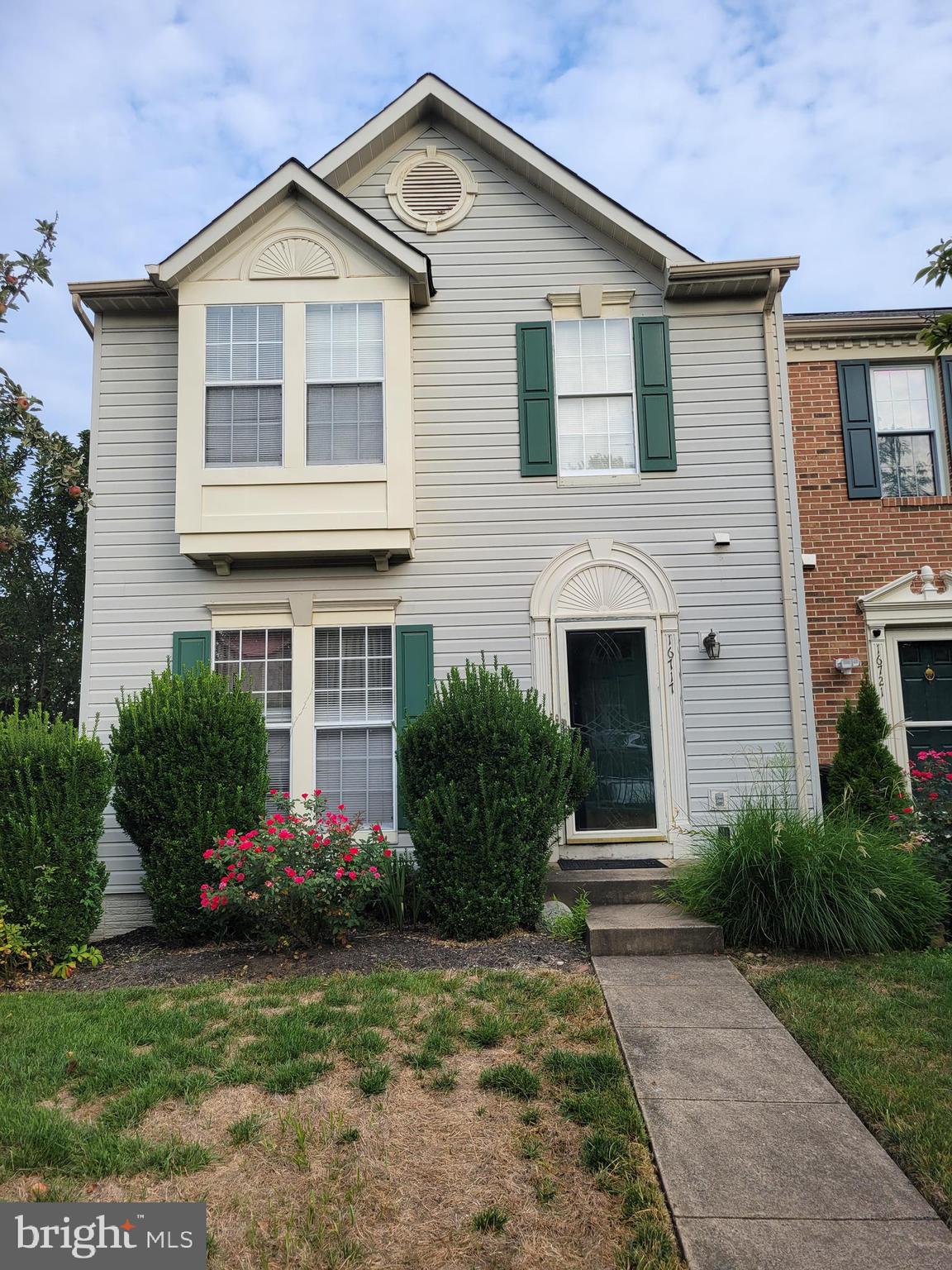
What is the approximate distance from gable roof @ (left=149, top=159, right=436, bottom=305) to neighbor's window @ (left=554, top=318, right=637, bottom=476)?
5.25ft

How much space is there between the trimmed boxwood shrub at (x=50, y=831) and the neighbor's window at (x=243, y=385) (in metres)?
2.98

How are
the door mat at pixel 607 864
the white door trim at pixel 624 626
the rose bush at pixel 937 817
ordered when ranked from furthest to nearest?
the white door trim at pixel 624 626, the door mat at pixel 607 864, the rose bush at pixel 937 817

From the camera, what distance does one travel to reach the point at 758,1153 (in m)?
3.16

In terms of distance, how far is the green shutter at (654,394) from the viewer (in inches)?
322

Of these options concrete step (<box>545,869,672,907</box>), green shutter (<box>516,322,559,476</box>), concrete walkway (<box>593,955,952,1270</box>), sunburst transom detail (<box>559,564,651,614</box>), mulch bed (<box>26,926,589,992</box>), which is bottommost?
concrete walkway (<box>593,955,952,1270</box>)

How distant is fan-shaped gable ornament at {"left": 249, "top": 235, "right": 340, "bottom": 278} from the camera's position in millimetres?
7992

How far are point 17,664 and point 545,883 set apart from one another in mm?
12565

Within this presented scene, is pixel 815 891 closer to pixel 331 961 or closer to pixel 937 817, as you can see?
pixel 937 817

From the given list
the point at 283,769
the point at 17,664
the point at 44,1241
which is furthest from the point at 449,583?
the point at 17,664

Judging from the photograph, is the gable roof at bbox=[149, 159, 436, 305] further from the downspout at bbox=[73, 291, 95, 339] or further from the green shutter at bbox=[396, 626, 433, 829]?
the green shutter at bbox=[396, 626, 433, 829]

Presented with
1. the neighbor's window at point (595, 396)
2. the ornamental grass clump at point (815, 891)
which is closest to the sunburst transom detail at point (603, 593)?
the neighbor's window at point (595, 396)

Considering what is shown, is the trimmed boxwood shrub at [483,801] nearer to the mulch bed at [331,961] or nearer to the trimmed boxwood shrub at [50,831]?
the mulch bed at [331,961]

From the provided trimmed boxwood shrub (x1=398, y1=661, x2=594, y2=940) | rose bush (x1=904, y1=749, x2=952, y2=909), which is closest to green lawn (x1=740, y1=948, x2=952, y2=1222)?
rose bush (x1=904, y1=749, x2=952, y2=909)

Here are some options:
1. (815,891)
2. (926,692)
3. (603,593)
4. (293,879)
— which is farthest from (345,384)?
(926,692)
